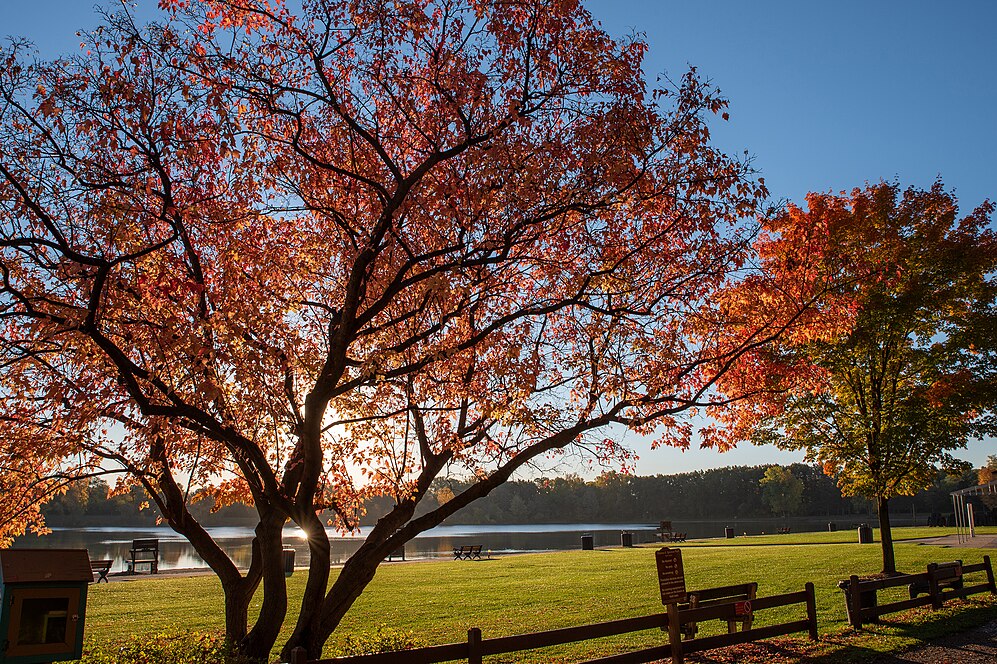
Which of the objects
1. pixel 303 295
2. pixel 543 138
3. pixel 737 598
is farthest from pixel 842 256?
pixel 303 295

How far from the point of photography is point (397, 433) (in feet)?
39.1

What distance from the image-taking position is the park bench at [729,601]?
36.7 feet

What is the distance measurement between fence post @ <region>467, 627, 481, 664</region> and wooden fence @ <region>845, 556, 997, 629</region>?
8170 millimetres

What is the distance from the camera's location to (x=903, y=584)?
14359 mm

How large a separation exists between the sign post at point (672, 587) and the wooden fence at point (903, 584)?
4969 mm

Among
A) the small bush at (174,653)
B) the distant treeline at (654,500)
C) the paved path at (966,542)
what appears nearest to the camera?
the small bush at (174,653)

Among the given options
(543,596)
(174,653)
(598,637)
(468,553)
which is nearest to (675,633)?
(598,637)

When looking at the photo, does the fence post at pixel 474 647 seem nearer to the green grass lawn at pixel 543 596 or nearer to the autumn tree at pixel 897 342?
the green grass lawn at pixel 543 596

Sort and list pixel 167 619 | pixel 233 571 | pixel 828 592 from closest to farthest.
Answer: pixel 233 571
pixel 167 619
pixel 828 592

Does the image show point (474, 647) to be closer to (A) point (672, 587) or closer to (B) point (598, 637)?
(B) point (598, 637)

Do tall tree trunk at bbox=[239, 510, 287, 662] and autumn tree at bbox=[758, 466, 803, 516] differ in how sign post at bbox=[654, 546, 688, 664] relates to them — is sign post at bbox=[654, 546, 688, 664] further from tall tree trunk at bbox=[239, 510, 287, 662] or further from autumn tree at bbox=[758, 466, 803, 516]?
autumn tree at bbox=[758, 466, 803, 516]

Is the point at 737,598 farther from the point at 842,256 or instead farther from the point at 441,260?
the point at 842,256

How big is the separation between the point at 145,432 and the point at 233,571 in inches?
131

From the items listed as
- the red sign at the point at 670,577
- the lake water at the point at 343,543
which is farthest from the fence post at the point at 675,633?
the lake water at the point at 343,543
